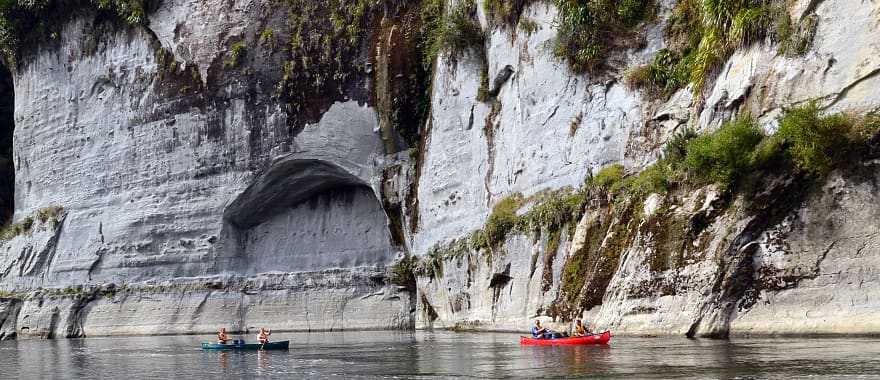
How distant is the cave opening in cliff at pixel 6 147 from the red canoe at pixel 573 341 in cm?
3713

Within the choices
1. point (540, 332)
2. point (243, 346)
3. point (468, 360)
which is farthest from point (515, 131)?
point (468, 360)

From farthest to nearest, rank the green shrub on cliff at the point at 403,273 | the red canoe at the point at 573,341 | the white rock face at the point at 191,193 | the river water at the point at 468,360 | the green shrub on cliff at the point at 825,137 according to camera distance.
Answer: the white rock face at the point at 191,193 → the green shrub on cliff at the point at 403,273 → the red canoe at the point at 573,341 → the green shrub on cliff at the point at 825,137 → the river water at the point at 468,360

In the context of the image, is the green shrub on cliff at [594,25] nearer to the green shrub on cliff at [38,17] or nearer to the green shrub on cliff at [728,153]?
the green shrub on cliff at [728,153]

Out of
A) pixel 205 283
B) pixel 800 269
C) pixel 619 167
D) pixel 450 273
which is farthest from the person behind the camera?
A: pixel 205 283

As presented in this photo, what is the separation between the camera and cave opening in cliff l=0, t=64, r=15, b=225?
54.5 m

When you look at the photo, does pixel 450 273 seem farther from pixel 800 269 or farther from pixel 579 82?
pixel 800 269

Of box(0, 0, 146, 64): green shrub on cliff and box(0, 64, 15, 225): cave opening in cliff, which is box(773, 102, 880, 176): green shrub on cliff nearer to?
box(0, 0, 146, 64): green shrub on cliff

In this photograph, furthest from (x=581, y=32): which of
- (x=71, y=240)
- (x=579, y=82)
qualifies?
(x=71, y=240)

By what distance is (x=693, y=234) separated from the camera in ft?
79.0

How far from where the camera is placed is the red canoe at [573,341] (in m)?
24.2

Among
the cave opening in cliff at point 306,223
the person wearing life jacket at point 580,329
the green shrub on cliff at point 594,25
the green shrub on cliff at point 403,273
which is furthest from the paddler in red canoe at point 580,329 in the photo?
the cave opening in cliff at point 306,223

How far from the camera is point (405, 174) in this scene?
136 ft

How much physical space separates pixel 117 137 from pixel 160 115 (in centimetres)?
285

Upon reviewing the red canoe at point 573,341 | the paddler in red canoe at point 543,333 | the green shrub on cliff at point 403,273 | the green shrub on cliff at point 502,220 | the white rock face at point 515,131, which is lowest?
the red canoe at point 573,341
